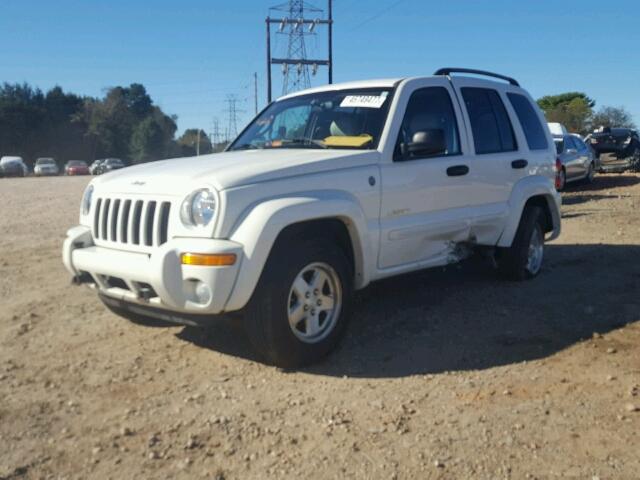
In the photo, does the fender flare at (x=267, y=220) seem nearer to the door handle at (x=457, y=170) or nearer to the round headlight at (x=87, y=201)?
the door handle at (x=457, y=170)

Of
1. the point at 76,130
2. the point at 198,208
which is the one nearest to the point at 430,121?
the point at 198,208

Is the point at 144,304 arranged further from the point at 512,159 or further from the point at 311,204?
the point at 512,159

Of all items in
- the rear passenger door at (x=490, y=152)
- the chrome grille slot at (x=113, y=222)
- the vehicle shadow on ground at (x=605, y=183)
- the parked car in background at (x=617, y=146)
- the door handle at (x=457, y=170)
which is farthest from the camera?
the parked car in background at (x=617, y=146)

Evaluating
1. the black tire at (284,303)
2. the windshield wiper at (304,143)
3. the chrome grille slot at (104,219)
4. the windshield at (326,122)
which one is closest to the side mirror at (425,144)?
the windshield at (326,122)

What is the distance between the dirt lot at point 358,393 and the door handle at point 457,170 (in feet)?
3.78

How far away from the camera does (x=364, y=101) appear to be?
525 centimetres

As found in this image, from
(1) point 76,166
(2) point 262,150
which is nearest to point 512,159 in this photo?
(2) point 262,150

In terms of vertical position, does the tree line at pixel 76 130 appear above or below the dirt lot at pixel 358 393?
above

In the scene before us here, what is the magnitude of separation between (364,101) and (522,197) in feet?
6.57

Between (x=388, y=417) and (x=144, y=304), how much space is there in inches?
66.1

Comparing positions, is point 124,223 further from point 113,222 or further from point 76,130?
point 76,130

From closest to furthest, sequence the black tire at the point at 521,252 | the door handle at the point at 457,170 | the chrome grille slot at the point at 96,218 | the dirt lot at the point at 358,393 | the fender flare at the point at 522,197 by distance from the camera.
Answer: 1. the dirt lot at the point at 358,393
2. the chrome grille slot at the point at 96,218
3. the door handle at the point at 457,170
4. the fender flare at the point at 522,197
5. the black tire at the point at 521,252

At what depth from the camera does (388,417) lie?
11.9ft

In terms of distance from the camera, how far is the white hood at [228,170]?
13.4ft
